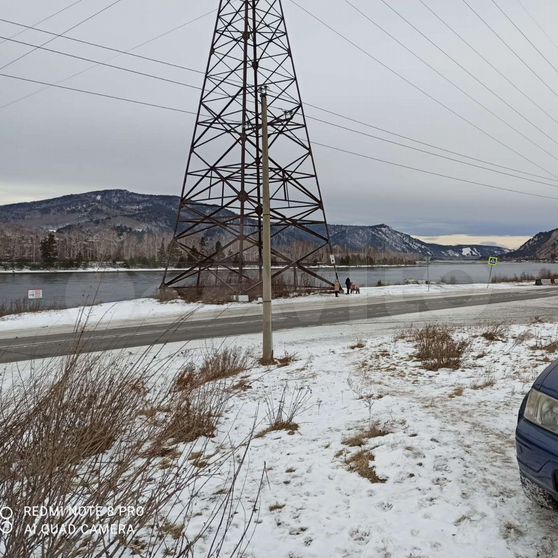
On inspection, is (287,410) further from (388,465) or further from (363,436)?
(388,465)

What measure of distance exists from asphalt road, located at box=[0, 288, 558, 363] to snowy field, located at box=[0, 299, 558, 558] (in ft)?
14.2

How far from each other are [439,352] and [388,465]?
16.1 feet

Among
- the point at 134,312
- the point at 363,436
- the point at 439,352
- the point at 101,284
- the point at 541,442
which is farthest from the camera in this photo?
the point at 101,284

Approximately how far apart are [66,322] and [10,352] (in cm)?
717

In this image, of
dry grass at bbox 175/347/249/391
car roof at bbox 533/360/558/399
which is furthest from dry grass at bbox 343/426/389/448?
dry grass at bbox 175/347/249/391

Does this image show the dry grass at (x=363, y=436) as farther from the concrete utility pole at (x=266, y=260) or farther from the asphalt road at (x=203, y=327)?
the asphalt road at (x=203, y=327)

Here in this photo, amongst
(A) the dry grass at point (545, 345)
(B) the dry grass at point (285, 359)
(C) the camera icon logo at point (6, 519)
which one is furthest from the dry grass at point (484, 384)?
(C) the camera icon logo at point (6, 519)

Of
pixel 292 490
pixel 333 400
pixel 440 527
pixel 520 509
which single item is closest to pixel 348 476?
pixel 292 490

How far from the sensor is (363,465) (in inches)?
155

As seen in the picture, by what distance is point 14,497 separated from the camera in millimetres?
2094

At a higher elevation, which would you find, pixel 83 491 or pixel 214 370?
pixel 83 491

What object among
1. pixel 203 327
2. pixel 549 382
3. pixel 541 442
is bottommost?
pixel 203 327

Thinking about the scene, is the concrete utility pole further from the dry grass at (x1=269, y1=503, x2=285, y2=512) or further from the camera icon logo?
the camera icon logo

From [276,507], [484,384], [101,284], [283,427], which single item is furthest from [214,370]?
[101,284]
